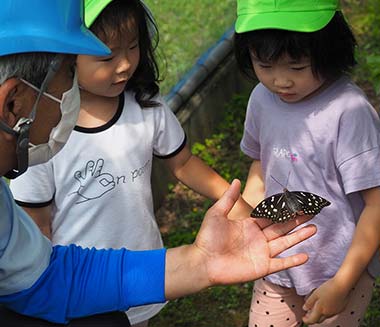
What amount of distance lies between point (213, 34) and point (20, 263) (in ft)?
12.2

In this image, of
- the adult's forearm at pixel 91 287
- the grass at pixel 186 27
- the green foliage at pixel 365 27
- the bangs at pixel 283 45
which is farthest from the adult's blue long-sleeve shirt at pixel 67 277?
the green foliage at pixel 365 27

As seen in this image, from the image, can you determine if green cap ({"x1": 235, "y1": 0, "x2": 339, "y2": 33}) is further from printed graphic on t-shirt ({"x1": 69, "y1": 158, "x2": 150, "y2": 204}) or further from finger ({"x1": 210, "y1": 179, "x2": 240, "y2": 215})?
printed graphic on t-shirt ({"x1": 69, "y1": 158, "x2": 150, "y2": 204})

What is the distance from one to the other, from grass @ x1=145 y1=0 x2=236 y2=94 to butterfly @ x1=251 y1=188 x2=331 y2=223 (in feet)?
9.16

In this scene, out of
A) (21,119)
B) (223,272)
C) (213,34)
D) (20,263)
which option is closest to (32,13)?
(21,119)

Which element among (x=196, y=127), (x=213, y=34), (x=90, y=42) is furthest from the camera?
(x=213, y=34)

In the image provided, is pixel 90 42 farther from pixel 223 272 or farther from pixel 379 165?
pixel 379 165

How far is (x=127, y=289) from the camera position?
8.87 ft

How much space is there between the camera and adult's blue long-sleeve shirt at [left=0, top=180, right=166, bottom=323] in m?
2.61

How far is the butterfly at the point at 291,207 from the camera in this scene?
2.69 metres

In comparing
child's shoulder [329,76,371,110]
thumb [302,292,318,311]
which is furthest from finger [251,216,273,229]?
child's shoulder [329,76,371,110]

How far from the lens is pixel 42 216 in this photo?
10.0 ft

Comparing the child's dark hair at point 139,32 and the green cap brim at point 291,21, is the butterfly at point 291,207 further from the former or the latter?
the child's dark hair at point 139,32

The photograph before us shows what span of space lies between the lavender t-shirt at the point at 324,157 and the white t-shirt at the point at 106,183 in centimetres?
39

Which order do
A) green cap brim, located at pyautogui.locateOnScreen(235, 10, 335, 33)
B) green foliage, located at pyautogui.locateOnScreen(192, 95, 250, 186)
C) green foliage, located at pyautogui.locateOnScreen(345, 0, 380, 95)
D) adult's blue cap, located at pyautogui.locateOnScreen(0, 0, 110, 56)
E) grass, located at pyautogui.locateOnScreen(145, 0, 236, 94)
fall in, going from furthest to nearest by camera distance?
green foliage, located at pyautogui.locateOnScreen(345, 0, 380, 95) < grass, located at pyautogui.locateOnScreen(145, 0, 236, 94) < green foliage, located at pyautogui.locateOnScreen(192, 95, 250, 186) < green cap brim, located at pyautogui.locateOnScreen(235, 10, 335, 33) < adult's blue cap, located at pyautogui.locateOnScreen(0, 0, 110, 56)
